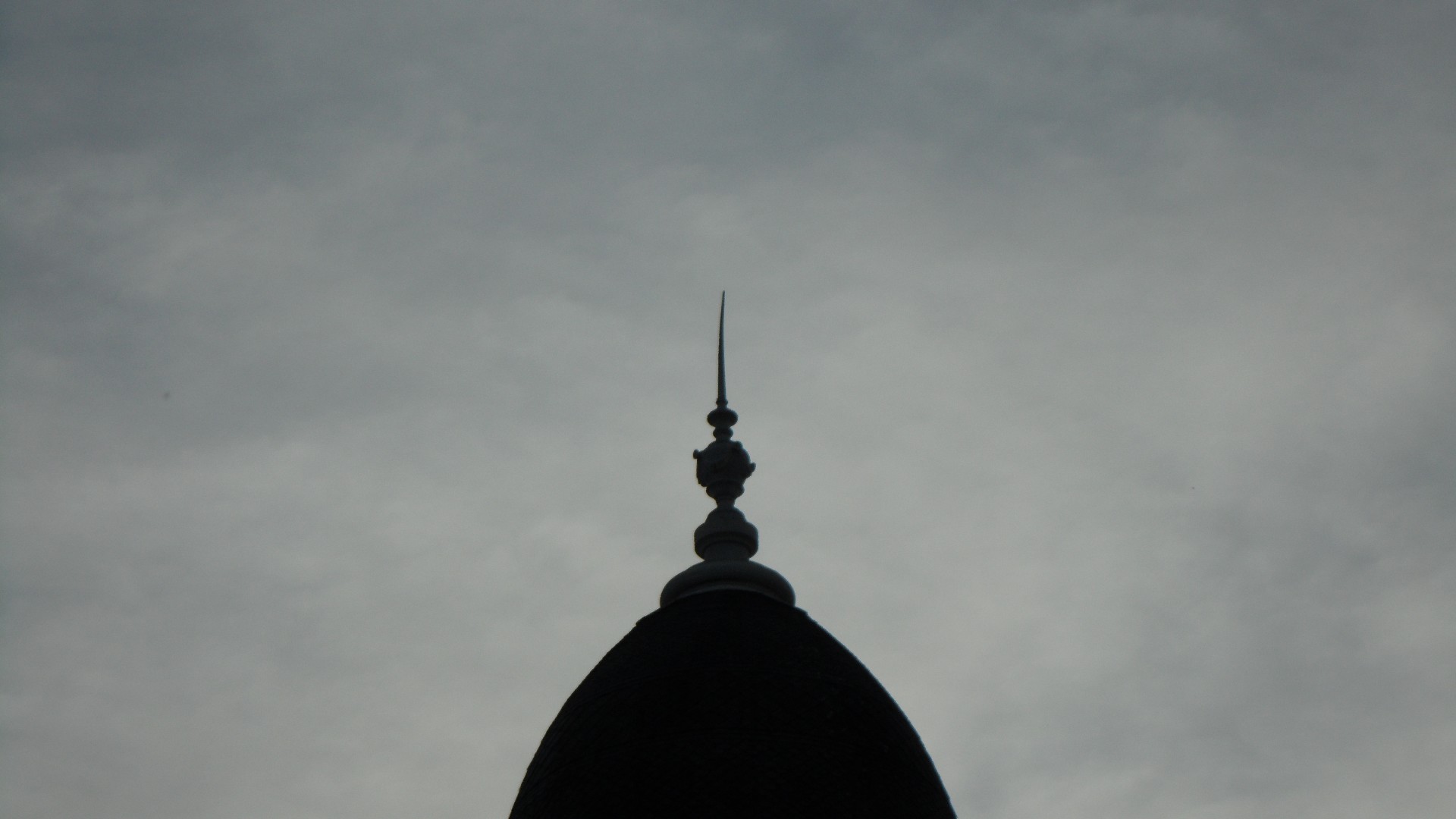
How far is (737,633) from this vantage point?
14.7 m

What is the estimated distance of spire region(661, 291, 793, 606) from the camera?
51.7ft

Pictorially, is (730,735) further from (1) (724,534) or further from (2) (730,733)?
(1) (724,534)

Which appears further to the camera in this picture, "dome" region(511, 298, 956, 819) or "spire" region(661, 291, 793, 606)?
"spire" region(661, 291, 793, 606)

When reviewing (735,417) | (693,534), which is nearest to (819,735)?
(693,534)

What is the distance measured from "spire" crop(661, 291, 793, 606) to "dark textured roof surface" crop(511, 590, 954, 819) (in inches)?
23.9

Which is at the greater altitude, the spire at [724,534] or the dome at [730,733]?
the spire at [724,534]

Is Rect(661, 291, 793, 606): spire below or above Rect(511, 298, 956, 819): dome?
above

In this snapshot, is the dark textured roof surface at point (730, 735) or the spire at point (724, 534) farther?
the spire at point (724, 534)

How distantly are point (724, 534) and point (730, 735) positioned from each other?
3042 millimetres

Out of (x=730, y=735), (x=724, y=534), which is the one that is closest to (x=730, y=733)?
(x=730, y=735)

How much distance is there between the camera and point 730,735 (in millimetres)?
13602

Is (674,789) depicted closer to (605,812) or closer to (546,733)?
(605,812)

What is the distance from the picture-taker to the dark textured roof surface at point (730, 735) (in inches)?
523

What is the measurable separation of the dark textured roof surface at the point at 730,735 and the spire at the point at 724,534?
0.61 meters
